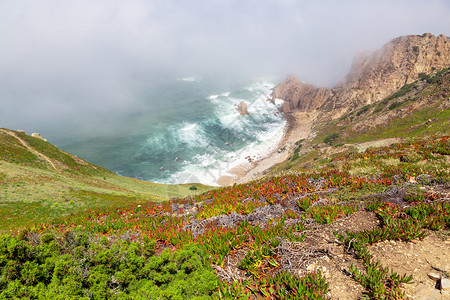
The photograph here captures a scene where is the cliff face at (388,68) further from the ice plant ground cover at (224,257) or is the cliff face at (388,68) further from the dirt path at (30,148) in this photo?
the dirt path at (30,148)

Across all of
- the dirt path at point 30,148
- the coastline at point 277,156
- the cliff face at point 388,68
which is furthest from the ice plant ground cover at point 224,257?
the cliff face at point 388,68

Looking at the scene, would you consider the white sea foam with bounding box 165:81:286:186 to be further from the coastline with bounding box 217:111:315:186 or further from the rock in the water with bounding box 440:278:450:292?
the rock in the water with bounding box 440:278:450:292

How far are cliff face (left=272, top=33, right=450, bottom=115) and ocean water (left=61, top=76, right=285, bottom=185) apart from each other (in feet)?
88.1

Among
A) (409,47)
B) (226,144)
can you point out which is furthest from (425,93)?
(226,144)

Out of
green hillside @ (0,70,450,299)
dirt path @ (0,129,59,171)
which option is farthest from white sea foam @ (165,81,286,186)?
green hillside @ (0,70,450,299)

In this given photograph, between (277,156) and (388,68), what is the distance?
5392 cm

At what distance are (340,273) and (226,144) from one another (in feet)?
249

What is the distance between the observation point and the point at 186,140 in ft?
277

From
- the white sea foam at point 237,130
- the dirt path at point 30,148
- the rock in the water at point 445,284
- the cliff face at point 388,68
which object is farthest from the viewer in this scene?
the cliff face at point 388,68

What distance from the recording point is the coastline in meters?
58.7

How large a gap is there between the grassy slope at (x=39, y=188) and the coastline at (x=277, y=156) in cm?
2951

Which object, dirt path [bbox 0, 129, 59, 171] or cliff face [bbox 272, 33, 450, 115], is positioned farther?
cliff face [bbox 272, 33, 450, 115]

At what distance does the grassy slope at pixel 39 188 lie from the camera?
19188mm

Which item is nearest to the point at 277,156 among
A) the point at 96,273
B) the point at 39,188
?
the point at 39,188
